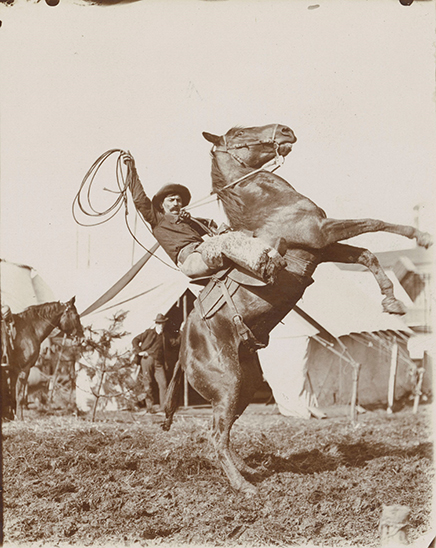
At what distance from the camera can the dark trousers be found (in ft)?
17.4

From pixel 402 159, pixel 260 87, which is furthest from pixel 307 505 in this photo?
pixel 260 87

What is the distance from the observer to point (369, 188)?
5328 millimetres

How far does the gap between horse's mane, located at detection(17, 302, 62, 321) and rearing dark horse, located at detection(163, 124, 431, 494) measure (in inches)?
49.7

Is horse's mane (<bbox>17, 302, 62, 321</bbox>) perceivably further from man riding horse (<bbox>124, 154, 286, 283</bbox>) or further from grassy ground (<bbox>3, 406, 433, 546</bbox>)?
man riding horse (<bbox>124, 154, 286, 283</bbox>)

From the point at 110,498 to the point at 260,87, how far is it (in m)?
3.28

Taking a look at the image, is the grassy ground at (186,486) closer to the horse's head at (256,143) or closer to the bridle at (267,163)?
the bridle at (267,163)

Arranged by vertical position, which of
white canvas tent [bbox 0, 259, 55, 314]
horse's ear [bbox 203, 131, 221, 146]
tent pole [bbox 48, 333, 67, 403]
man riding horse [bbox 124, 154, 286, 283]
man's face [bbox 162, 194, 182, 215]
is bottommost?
tent pole [bbox 48, 333, 67, 403]

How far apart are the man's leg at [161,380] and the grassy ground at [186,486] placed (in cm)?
18

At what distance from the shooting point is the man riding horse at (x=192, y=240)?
4418 mm

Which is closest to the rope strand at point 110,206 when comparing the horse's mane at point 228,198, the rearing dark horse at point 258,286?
the horse's mane at point 228,198

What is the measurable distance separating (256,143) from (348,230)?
1.03 metres

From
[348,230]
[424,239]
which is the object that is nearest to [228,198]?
[348,230]

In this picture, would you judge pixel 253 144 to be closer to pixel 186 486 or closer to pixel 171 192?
pixel 171 192

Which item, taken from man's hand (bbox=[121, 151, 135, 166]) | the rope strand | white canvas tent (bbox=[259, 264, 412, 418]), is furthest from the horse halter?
white canvas tent (bbox=[259, 264, 412, 418])
